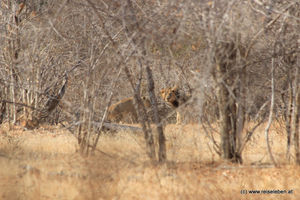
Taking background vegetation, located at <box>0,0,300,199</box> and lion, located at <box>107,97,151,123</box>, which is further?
lion, located at <box>107,97,151,123</box>

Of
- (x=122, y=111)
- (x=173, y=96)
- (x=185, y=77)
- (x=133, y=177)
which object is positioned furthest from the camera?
(x=122, y=111)

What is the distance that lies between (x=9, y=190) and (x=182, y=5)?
10.7 ft

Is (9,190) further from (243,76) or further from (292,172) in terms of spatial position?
(292,172)

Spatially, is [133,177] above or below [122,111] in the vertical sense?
below

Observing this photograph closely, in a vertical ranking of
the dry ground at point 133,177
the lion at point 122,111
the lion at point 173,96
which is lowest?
the dry ground at point 133,177

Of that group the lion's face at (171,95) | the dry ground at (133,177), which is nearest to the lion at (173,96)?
the lion's face at (171,95)

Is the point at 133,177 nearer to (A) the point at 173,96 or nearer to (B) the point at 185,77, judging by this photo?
(B) the point at 185,77

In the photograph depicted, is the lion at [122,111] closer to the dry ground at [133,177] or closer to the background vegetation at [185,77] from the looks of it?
the background vegetation at [185,77]

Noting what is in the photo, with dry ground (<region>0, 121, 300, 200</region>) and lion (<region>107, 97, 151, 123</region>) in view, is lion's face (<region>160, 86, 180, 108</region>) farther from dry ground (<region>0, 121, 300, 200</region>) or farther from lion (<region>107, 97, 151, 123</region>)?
dry ground (<region>0, 121, 300, 200</region>)

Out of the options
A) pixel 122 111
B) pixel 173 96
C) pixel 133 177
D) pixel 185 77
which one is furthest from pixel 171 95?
pixel 133 177

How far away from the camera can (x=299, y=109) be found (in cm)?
666

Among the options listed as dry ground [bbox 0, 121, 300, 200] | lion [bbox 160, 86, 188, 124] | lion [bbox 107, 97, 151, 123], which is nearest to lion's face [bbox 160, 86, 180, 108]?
lion [bbox 160, 86, 188, 124]

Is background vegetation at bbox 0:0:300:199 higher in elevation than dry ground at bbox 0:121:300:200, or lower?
higher

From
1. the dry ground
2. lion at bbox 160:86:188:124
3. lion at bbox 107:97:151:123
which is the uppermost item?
lion at bbox 160:86:188:124
